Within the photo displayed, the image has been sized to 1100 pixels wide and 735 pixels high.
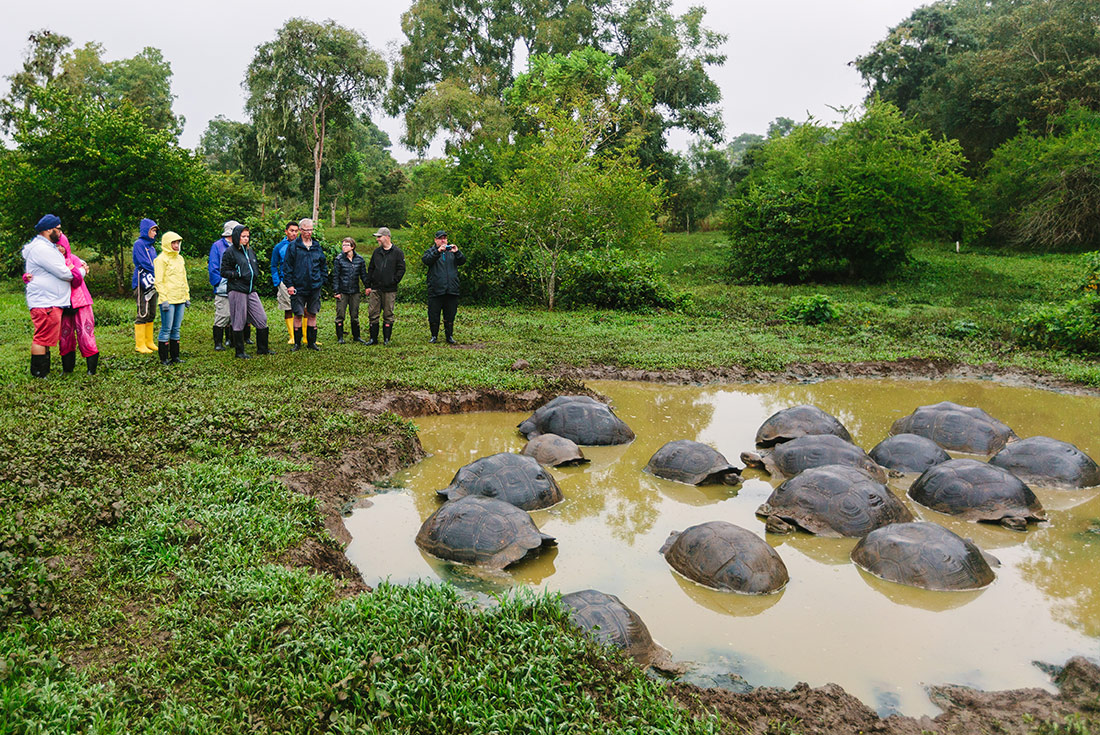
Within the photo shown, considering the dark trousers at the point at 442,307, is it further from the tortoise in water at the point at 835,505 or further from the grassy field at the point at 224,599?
the tortoise in water at the point at 835,505

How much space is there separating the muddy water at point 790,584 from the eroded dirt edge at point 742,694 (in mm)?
167

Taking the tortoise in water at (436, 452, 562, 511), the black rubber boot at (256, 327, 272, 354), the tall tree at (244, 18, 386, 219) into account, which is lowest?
the tortoise in water at (436, 452, 562, 511)

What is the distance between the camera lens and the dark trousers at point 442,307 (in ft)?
36.1

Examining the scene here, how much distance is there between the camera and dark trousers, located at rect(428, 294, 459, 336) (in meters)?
11.0

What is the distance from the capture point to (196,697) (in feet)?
9.53

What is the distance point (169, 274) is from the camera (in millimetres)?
8719

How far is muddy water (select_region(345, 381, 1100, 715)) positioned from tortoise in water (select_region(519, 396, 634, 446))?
0.56 ft

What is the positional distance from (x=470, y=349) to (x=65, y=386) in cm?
502

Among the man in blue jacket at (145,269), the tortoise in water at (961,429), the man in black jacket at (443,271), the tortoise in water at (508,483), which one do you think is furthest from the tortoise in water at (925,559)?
the man in blue jacket at (145,269)

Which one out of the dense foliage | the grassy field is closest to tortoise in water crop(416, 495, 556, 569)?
the grassy field

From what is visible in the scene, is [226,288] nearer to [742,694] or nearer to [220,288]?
[220,288]

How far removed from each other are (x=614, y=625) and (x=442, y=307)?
8.25m

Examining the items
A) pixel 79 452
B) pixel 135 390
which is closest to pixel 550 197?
pixel 135 390

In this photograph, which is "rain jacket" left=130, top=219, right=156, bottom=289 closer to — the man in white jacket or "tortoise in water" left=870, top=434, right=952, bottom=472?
the man in white jacket
